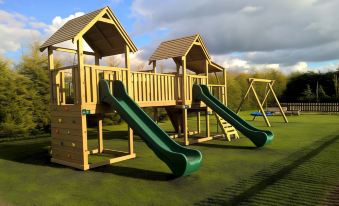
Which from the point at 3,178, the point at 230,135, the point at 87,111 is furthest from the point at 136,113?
the point at 230,135

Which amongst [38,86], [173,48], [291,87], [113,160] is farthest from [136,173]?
[291,87]

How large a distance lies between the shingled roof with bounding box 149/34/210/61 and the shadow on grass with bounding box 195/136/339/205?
504cm

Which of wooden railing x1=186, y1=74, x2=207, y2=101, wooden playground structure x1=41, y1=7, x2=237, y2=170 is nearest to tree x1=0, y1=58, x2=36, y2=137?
wooden playground structure x1=41, y1=7, x2=237, y2=170

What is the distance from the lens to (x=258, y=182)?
5812 millimetres

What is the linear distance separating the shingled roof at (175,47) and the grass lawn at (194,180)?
3.66m

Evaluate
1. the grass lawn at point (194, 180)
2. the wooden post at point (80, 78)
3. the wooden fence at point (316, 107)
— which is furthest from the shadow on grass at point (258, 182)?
the wooden fence at point (316, 107)

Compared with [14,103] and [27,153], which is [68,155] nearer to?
[27,153]

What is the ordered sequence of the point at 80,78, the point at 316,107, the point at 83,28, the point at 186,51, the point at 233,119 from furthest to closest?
the point at 316,107, the point at 186,51, the point at 233,119, the point at 83,28, the point at 80,78

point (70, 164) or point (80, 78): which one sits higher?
point (80, 78)

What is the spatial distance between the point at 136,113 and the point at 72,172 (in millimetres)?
2068

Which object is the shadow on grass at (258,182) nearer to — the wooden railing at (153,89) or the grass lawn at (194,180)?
the grass lawn at (194,180)

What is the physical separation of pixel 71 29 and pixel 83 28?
61 cm

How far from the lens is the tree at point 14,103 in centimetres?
1312

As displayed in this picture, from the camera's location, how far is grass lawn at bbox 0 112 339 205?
5.09m
